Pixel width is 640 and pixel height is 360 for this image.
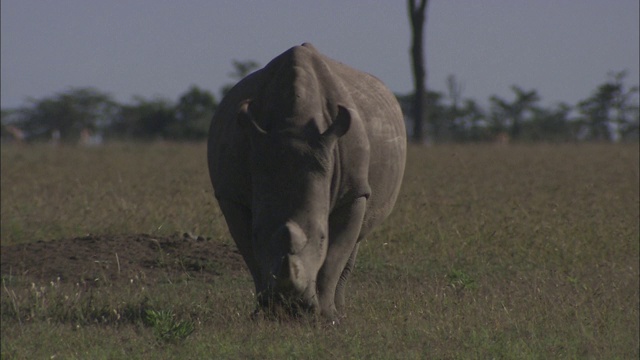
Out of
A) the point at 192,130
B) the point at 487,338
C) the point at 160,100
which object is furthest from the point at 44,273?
the point at 160,100

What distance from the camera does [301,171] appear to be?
6648mm

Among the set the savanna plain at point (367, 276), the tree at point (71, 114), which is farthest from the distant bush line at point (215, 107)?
the savanna plain at point (367, 276)

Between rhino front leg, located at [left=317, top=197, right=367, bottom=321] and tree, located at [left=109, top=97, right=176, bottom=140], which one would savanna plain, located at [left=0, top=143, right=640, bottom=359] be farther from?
tree, located at [left=109, top=97, right=176, bottom=140]

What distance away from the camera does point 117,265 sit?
9.68 meters

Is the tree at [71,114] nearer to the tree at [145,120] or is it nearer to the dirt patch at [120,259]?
the tree at [145,120]

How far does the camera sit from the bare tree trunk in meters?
31.2

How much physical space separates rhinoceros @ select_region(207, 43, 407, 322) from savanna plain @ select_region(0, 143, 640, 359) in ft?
1.37

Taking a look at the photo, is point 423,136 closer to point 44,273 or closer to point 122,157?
point 122,157

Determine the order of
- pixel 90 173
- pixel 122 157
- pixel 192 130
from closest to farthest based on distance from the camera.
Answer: pixel 90 173 → pixel 122 157 → pixel 192 130

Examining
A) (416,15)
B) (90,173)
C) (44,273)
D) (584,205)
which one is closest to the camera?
(44,273)

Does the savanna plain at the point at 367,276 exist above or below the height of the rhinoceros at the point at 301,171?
below

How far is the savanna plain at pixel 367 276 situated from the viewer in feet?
22.1

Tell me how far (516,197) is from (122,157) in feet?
32.8

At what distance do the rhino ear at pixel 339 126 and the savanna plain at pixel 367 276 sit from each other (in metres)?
1.14
